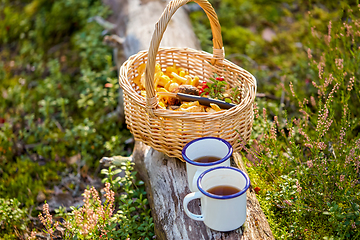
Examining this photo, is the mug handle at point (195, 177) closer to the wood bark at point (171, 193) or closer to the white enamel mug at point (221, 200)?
the white enamel mug at point (221, 200)

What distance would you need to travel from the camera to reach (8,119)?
3623 millimetres

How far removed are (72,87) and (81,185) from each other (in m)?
1.59

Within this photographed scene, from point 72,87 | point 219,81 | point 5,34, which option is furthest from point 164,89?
point 5,34

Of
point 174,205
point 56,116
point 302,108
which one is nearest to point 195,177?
point 174,205

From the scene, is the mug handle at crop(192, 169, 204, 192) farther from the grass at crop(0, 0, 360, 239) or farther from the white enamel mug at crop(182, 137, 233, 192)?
the grass at crop(0, 0, 360, 239)

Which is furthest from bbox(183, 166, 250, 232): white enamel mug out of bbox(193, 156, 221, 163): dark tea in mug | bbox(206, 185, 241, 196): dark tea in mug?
bbox(193, 156, 221, 163): dark tea in mug

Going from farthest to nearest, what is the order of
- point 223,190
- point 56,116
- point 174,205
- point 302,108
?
1. point 56,116
2. point 302,108
3. point 174,205
4. point 223,190

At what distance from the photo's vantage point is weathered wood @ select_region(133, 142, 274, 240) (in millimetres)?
1689

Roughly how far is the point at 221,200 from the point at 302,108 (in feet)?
3.53

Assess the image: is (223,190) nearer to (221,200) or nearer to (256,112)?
(221,200)

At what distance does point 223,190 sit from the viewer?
167 cm

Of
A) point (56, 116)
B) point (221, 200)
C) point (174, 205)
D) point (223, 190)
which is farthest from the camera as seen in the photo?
point (56, 116)

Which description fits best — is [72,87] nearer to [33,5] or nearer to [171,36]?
[171,36]

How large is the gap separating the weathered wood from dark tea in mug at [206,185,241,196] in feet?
0.64
